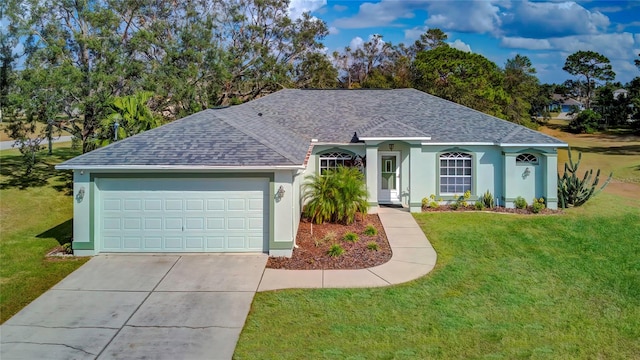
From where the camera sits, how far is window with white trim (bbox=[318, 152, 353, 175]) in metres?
19.7

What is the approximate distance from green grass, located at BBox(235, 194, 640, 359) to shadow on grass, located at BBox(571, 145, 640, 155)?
34370 mm

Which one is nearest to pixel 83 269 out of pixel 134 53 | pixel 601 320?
pixel 601 320

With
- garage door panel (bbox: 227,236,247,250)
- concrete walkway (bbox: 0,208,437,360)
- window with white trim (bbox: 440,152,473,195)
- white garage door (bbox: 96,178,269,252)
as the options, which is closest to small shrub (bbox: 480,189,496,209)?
window with white trim (bbox: 440,152,473,195)

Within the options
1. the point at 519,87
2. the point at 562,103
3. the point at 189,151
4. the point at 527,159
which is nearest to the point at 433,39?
the point at 519,87

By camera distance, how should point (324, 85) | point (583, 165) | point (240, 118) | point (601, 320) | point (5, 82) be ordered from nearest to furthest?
point (601, 320), point (240, 118), point (5, 82), point (583, 165), point (324, 85)

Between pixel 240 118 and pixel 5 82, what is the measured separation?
476 inches

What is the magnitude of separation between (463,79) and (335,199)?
68.0 feet

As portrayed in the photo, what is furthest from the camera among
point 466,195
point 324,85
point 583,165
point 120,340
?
point 324,85

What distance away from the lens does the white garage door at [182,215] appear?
41.9 ft

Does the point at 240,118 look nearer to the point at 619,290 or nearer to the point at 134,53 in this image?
the point at 134,53

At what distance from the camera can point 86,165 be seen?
41.0 ft

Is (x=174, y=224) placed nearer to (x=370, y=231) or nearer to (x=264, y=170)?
(x=264, y=170)

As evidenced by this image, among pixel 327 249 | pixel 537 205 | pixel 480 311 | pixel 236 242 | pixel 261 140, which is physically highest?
pixel 261 140

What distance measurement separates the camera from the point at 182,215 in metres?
12.8
